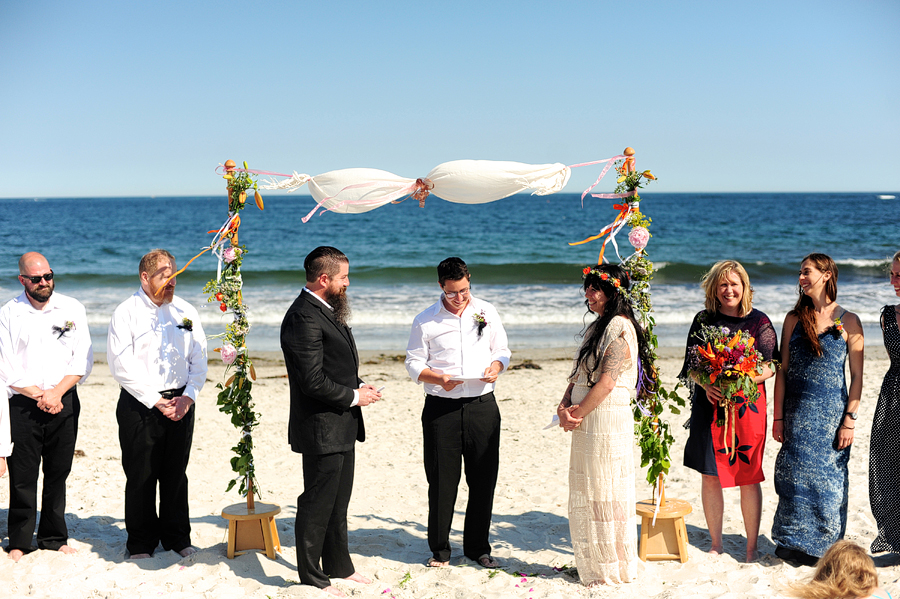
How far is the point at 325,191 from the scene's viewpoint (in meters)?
4.97

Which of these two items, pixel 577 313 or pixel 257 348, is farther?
pixel 577 313

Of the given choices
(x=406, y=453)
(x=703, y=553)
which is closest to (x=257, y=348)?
(x=406, y=453)

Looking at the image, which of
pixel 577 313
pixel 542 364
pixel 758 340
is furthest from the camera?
pixel 577 313

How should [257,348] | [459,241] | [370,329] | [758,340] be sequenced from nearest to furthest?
[758,340] → [257,348] → [370,329] → [459,241]

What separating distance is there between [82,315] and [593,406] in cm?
376

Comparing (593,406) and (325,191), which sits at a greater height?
(325,191)

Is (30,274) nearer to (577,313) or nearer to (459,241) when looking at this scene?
(577,313)

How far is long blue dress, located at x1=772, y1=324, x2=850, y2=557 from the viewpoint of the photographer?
4.55 metres

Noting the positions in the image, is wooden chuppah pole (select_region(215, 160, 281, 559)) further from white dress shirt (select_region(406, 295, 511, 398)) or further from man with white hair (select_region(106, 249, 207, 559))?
white dress shirt (select_region(406, 295, 511, 398))

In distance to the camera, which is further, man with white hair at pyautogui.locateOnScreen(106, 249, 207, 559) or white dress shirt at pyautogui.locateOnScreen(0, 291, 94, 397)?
white dress shirt at pyautogui.locateOnScreen(0, 291, 94, 397)

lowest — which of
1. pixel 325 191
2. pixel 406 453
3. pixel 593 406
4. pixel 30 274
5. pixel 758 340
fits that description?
pixel 406 453

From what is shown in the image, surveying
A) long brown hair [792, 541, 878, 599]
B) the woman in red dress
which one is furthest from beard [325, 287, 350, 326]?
long brown hair [792, 541, 878, 599]

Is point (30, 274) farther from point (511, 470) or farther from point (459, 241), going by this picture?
point (459, 241)

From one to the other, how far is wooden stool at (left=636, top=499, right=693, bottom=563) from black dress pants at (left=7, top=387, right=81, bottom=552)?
161 inches
